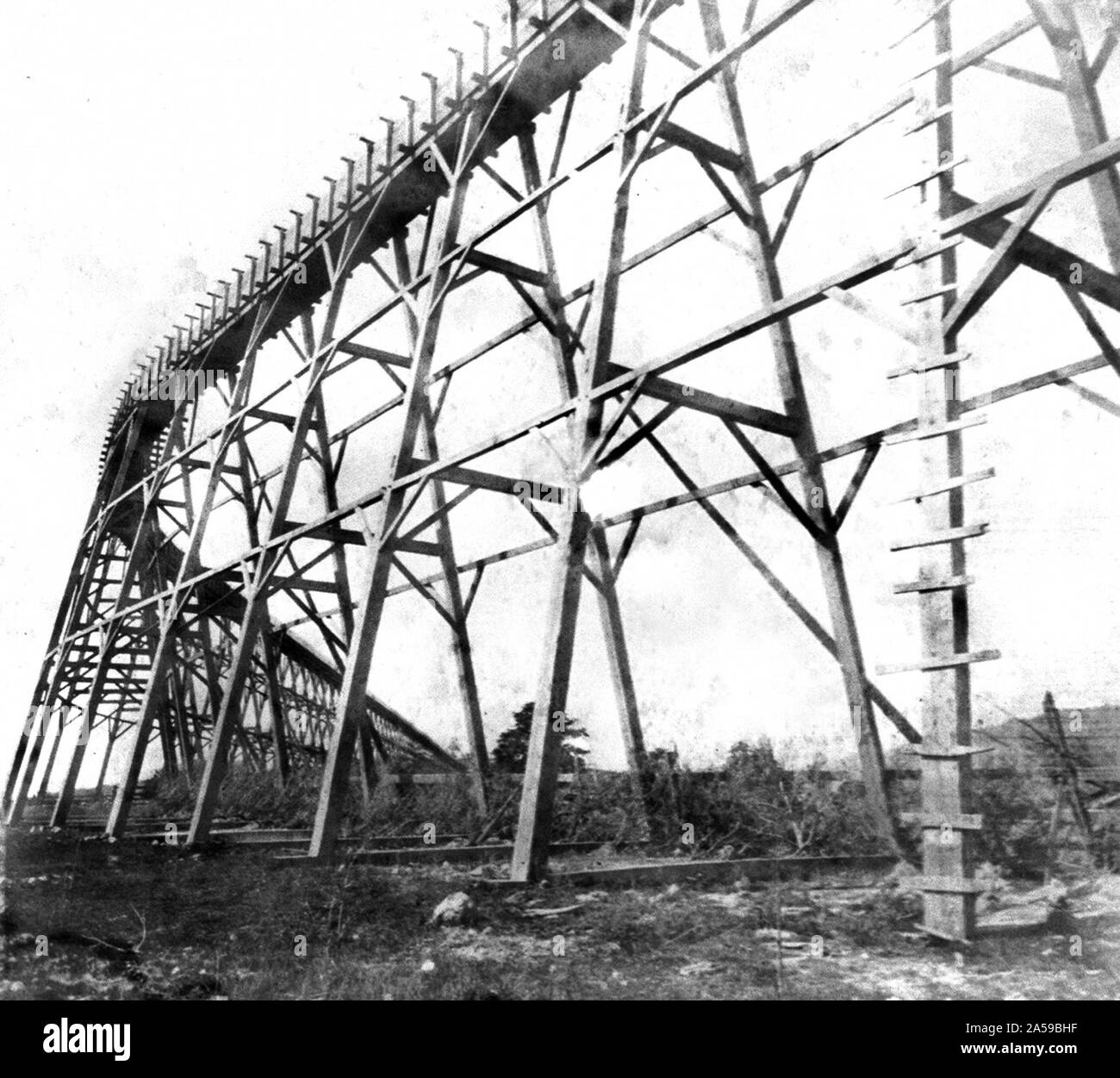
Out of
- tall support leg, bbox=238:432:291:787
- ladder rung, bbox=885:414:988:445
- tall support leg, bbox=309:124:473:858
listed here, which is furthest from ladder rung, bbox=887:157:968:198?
tall support leg, bbox=238:432:291:787

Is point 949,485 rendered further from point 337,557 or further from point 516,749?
point 337,557

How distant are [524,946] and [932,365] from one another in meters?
3.24

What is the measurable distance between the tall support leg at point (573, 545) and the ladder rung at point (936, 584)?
6.16 ft

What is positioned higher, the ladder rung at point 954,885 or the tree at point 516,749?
the tree at point 516,749

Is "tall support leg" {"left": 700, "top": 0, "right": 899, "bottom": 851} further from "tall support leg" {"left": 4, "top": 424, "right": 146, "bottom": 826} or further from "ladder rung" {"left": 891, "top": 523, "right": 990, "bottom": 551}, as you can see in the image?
"tall support leg" {"left": 4, "top": 424, "right": 146, "bottom": 826}

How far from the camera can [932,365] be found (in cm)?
427

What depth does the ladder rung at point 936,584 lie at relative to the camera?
4.00 meters

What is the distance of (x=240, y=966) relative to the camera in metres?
4.54

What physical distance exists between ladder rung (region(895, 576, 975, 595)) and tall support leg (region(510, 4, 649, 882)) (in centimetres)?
188

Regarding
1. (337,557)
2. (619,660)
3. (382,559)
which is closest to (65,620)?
(337,557)

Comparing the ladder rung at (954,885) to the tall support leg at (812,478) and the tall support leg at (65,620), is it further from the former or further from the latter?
the tall support leg at (65,620)

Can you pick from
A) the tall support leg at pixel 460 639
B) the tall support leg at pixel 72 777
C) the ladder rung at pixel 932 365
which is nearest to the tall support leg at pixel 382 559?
the tall support leg at pixel 460 639

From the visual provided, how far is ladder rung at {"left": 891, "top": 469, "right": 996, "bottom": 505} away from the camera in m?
3.99

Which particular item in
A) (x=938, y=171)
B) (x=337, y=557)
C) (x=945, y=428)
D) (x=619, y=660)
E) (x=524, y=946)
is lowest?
(x=524, y=946)
